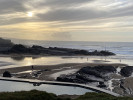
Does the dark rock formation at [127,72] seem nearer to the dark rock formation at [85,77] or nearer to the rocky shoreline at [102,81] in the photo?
the rocky shoreline at [102,81]

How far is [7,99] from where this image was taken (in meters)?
11.6

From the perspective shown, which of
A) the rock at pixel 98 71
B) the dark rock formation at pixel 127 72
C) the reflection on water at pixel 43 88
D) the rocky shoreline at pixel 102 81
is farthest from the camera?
the dark rock formation at pixel 127 72

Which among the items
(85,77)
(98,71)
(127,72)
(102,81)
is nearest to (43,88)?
(85,77)

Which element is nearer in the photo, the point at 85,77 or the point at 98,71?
the point at 85,77

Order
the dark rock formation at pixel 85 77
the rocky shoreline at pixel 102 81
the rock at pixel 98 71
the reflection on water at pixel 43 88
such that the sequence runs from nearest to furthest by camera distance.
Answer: the reflection on water at pixel 43 88 < the rocky shoreline at pixel 102 81 < the dark rock formation at pixel 85 77 < the rock at pixel 98 71

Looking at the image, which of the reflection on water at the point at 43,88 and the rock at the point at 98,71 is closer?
the reflection on water at the point at 43,88

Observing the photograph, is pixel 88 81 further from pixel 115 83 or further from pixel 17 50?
pixel 17 50

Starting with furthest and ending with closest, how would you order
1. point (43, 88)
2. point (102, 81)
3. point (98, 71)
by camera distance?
point (98, 71) < point (102, 81) < point (43, 88)

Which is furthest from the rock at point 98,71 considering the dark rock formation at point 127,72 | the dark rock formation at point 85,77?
the dark rock formation at point 127,72

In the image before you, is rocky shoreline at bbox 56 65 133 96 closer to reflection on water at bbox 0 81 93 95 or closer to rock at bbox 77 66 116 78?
rock at bbox 77 66 116 78

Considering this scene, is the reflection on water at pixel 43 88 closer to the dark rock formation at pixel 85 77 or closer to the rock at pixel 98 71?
the dark rock formation at pixel 85 77

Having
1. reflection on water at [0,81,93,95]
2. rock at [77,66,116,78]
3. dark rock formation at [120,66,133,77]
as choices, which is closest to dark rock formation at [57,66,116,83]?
rock at [77,66,116,78]

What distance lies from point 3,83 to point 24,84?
215cm

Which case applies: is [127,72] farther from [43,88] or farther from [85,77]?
[43,88]
